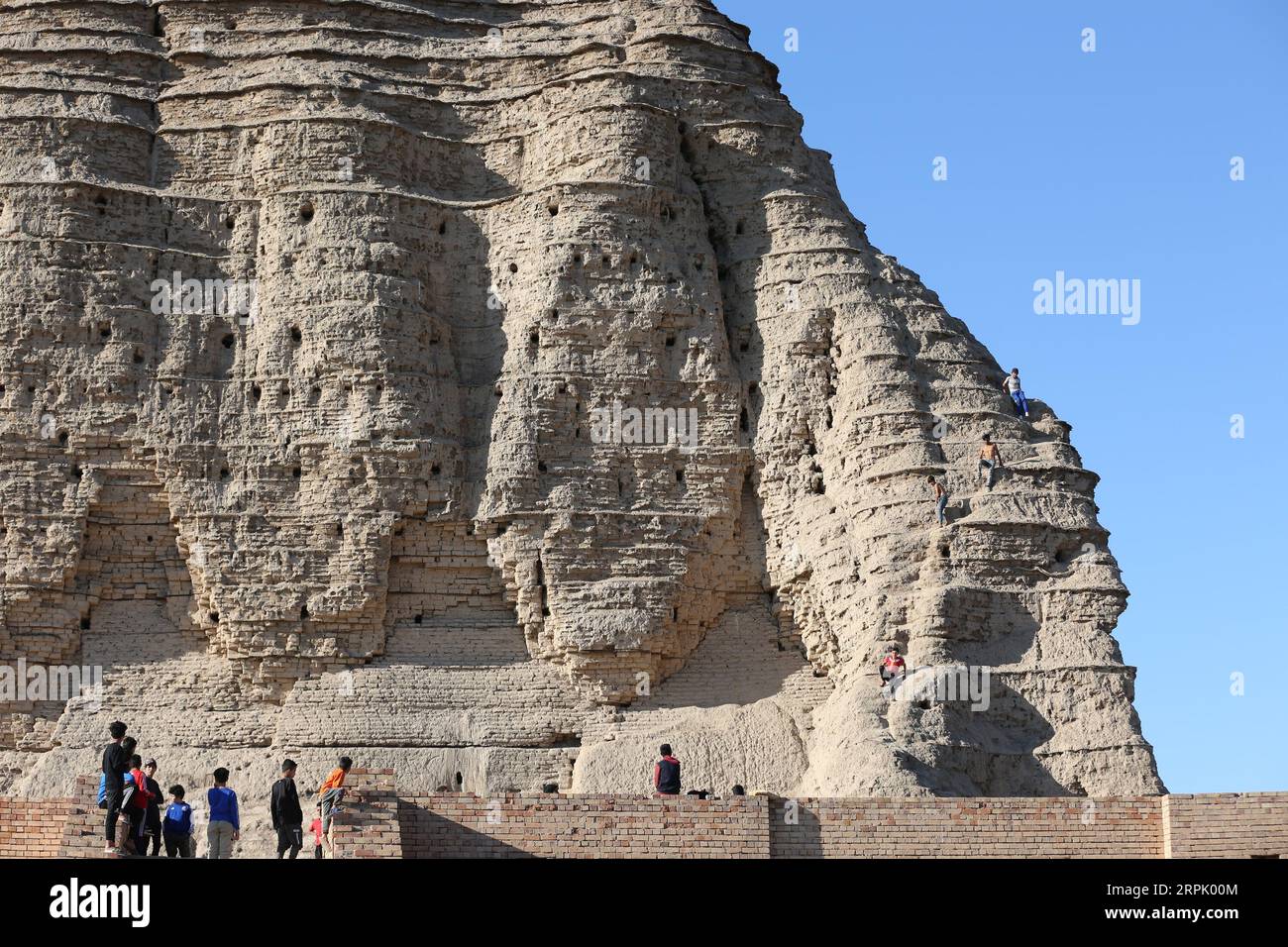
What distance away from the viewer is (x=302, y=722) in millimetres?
38375

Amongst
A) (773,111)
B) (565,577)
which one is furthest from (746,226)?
(565,577)

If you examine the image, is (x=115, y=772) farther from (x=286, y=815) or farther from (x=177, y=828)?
(x=286, y=815)

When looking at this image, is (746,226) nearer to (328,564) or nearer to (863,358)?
(863,358)

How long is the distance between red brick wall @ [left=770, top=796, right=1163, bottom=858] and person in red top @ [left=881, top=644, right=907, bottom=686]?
7.31 m

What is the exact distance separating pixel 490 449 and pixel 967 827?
1432 cm

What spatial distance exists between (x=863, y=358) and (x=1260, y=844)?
14.5 m

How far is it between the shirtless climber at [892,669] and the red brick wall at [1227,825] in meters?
7.96

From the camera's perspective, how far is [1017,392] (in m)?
40.3

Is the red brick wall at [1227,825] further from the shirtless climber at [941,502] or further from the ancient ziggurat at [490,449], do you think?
the shirtless climber at [941,502]

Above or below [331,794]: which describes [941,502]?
above

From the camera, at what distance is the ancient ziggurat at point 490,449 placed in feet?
124

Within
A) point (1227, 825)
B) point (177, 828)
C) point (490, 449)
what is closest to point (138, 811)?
point (177, 828)

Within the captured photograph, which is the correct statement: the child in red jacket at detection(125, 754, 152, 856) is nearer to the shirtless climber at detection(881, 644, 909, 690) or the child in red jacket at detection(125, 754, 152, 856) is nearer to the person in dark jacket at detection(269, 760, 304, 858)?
the person in dark jacket at detection(269, 760, 304, 858)

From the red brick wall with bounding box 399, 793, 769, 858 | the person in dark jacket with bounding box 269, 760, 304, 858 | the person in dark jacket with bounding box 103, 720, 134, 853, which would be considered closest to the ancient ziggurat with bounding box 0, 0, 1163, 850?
the red brick wall with bounding box 399, 793, 769, 858
